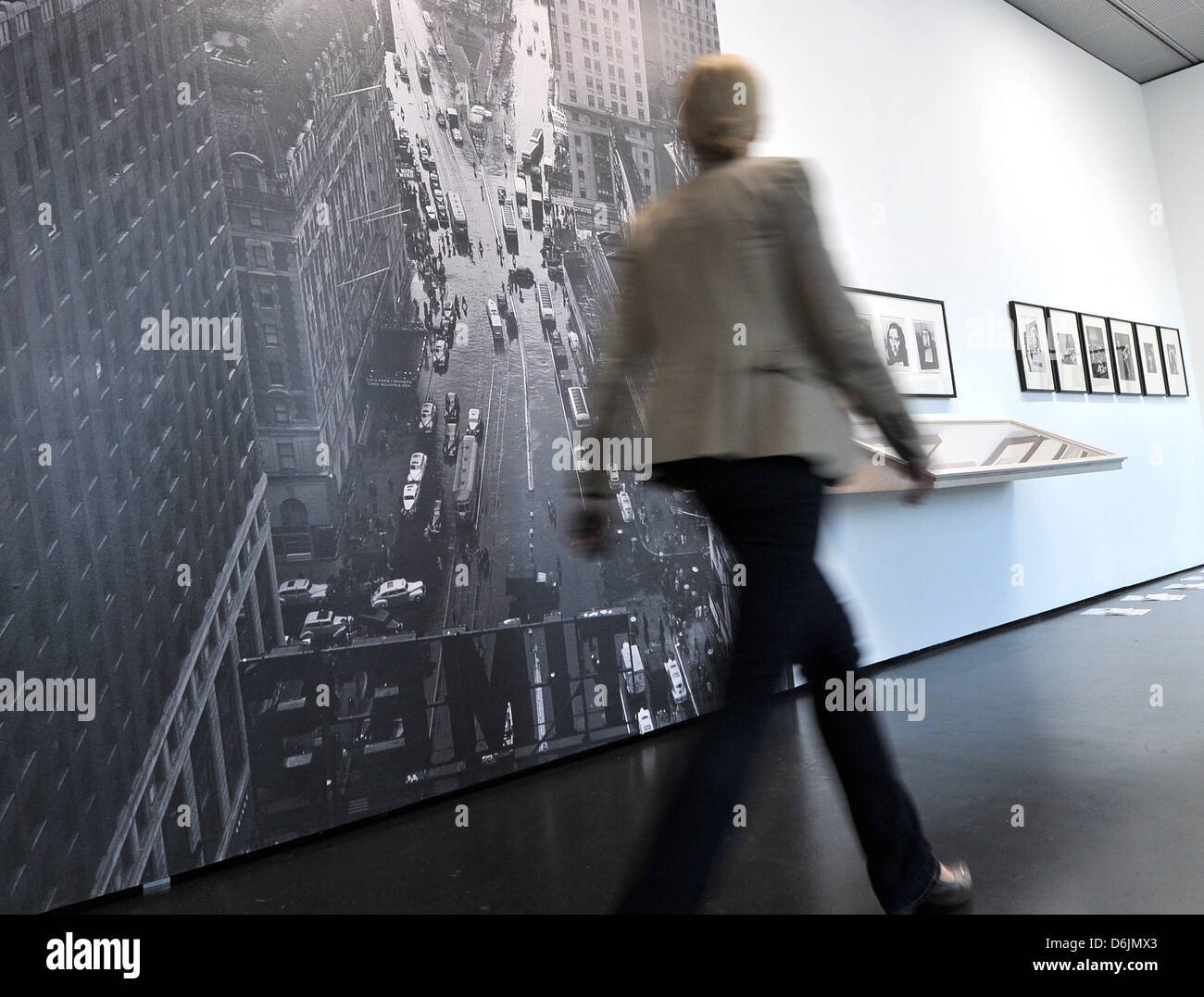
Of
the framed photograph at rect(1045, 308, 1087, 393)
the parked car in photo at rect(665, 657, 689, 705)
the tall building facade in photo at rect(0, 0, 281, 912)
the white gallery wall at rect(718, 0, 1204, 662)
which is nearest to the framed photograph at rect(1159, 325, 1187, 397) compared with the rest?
the white gallery wall at rect(718, 0, 1204, 662)

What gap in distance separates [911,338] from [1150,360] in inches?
134

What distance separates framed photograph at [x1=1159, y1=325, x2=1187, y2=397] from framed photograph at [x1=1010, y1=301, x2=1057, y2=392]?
1987mm

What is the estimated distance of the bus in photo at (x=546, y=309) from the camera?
9.91 feet

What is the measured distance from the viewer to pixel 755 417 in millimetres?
1355

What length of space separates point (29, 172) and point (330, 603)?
1216 millimetres

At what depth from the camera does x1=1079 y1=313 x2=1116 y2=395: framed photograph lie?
19.4ft

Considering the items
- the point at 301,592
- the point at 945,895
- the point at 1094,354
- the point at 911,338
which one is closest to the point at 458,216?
the point at 301,592

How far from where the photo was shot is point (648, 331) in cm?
151

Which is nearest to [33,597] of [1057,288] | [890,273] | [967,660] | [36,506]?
[36,506]

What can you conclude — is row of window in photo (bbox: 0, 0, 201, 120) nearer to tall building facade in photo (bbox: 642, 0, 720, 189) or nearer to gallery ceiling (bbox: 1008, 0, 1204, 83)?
tall building facade in photo (bbox: 642, 0, 720, 189)

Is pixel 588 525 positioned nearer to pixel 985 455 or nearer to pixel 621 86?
pixel 621 86

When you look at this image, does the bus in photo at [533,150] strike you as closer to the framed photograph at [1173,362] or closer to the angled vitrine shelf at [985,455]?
the angled vitrine shelf at [985,455]

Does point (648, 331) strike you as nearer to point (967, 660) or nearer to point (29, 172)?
point (29, 172)

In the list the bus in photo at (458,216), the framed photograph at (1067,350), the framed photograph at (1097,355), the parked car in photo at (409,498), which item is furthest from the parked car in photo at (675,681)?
the framed photograph at (1097,355)
